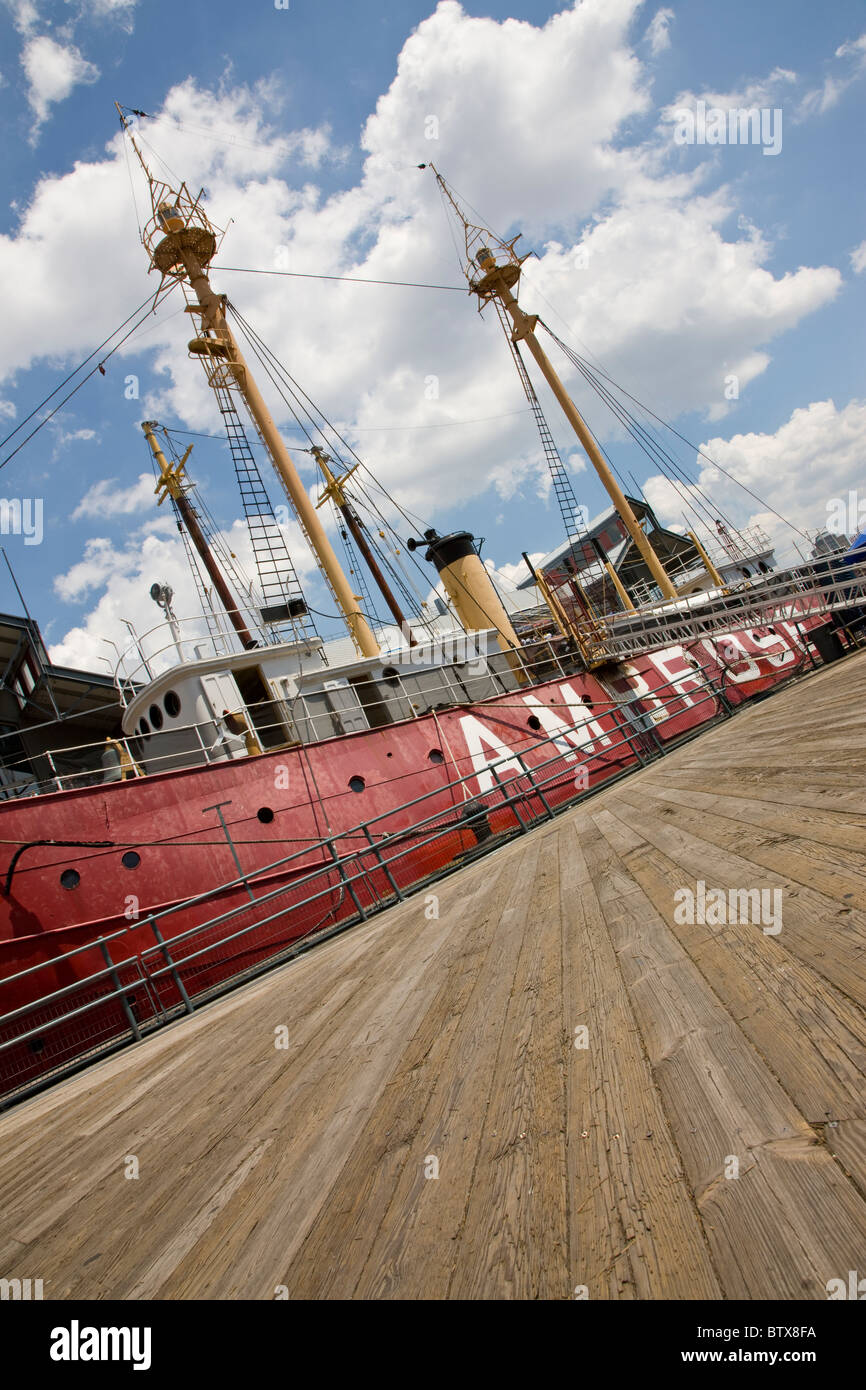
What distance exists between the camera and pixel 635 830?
620cm

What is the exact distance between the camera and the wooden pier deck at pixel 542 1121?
4.91 ft

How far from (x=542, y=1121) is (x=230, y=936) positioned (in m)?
6.81

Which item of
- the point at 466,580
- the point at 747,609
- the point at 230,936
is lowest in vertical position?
the point at 230,936

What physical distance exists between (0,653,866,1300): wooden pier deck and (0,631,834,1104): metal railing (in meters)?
2.69

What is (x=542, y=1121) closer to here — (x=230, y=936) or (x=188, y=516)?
(x=230, y=936)

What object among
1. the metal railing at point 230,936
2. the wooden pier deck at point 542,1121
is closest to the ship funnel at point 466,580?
the metal railing at point 230,936

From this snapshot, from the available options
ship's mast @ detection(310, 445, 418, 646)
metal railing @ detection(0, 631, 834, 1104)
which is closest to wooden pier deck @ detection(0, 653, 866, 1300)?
metal railing @ detection(0, 631, 834, 1104)

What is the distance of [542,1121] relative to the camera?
6.97 feet

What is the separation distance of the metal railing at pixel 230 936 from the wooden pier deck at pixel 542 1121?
2.69m

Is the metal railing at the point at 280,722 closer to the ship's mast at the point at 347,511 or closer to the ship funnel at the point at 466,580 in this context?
the ship funnel at the point at 466,580

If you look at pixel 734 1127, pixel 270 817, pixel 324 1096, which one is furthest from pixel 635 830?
pixel 270 817

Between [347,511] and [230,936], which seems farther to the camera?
[347,511]

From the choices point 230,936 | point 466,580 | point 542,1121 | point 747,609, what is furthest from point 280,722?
point 542,1121
